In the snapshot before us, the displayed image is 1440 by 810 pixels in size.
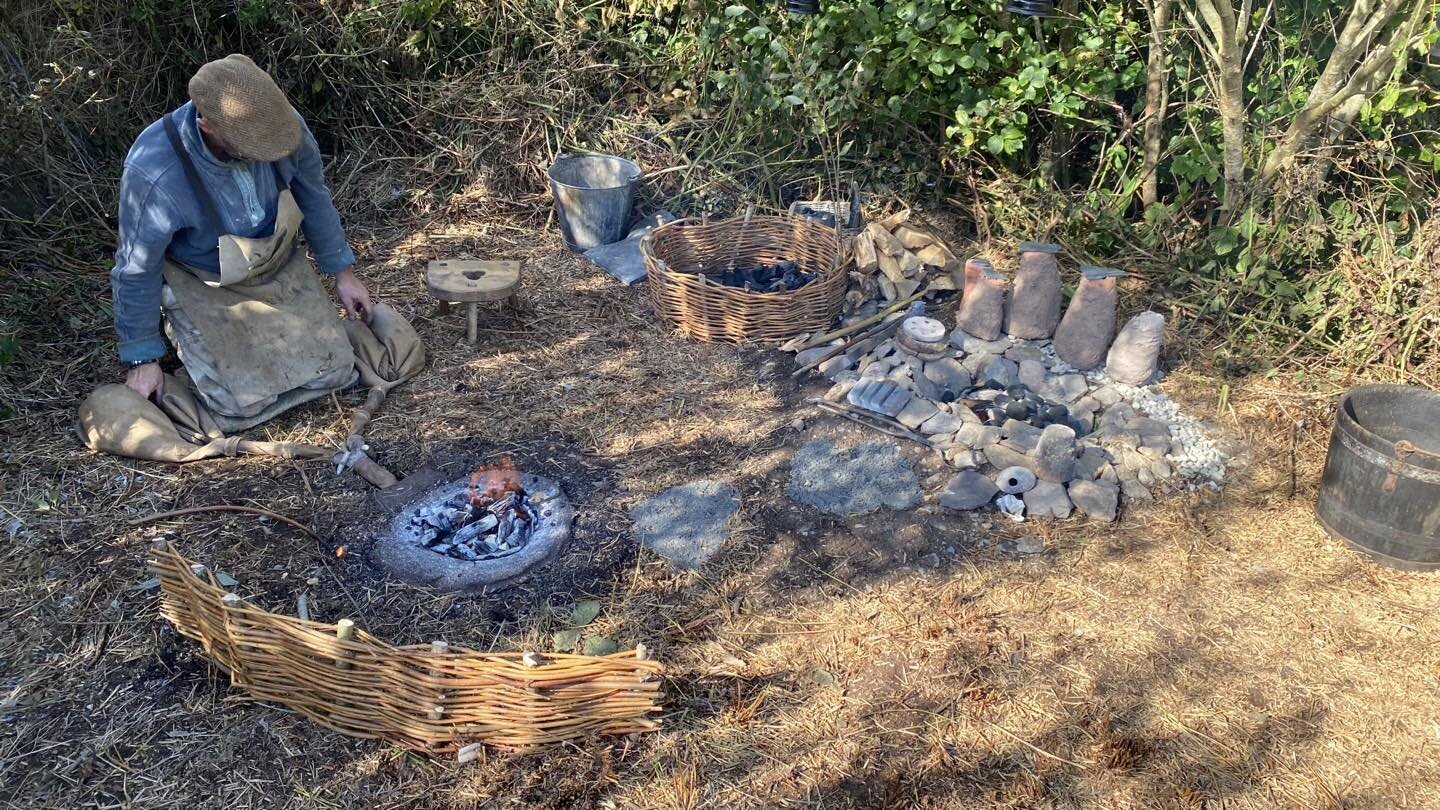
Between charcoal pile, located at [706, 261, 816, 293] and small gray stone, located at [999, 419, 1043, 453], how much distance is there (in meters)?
1.54

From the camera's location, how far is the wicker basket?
17.0 ft

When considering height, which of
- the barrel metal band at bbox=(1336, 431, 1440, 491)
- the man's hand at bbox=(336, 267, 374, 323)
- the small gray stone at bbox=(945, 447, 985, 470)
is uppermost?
the man's hand at bbox=(336, 267, 374, 323)

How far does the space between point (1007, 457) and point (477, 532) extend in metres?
2.29

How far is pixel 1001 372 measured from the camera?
4.78 meters

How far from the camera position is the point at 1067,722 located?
3166 millimetres

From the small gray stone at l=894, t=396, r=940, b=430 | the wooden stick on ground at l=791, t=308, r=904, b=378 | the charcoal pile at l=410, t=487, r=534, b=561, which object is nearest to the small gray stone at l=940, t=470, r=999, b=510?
the small gray stone at l=894, t=396, r=940, b=430

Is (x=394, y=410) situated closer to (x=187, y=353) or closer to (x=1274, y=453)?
(x=187, y=353)

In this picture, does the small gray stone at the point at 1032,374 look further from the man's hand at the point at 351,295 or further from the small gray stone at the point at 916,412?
the man's hand at the point at 351,295

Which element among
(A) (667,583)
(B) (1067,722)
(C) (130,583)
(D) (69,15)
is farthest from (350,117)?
(B) (1067,722)

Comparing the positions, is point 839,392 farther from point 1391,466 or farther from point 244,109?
point 244,109

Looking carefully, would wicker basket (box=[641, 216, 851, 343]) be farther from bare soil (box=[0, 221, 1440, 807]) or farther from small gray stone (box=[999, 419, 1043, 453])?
small gray stone (box=[999, 419, 1043, 453])

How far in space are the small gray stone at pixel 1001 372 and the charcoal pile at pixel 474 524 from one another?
7.63 feet

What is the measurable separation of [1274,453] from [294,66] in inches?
250

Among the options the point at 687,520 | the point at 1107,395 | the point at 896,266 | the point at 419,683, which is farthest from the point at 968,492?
the point at 419,683
